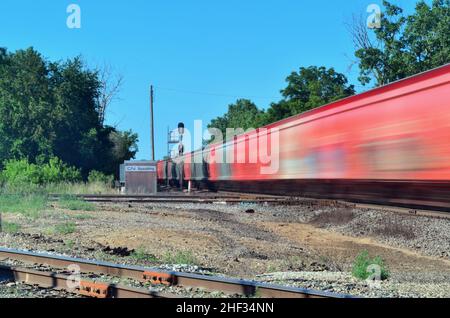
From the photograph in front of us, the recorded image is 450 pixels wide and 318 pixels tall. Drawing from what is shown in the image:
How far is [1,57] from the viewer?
160 ft

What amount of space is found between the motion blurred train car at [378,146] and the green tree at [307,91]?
3591 centimetres

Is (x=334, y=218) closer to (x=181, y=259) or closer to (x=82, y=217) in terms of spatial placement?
(x=82, y=217)

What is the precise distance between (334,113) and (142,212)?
409 inches

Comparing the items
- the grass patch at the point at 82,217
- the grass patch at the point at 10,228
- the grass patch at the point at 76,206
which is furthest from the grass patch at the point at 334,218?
the grass patch at the point at 10,228

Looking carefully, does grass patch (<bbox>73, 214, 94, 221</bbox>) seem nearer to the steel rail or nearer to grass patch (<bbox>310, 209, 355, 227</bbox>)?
grass patch (<bbox>310, 209, 355, 227</bbox>)

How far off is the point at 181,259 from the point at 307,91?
1895 inches

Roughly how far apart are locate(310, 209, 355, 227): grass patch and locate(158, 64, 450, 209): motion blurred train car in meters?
4.04

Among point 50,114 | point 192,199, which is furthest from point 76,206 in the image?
point 50,114

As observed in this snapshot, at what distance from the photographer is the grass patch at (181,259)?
29.5ft

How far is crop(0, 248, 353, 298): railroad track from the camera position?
5887 millimetres

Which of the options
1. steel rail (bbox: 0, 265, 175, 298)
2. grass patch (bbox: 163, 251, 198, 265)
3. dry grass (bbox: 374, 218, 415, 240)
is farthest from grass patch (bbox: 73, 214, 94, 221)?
steel rail (bbox: 0, 265, 175, 298)

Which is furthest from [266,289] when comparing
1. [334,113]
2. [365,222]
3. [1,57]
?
[1,57]

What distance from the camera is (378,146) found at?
25.8 feet
